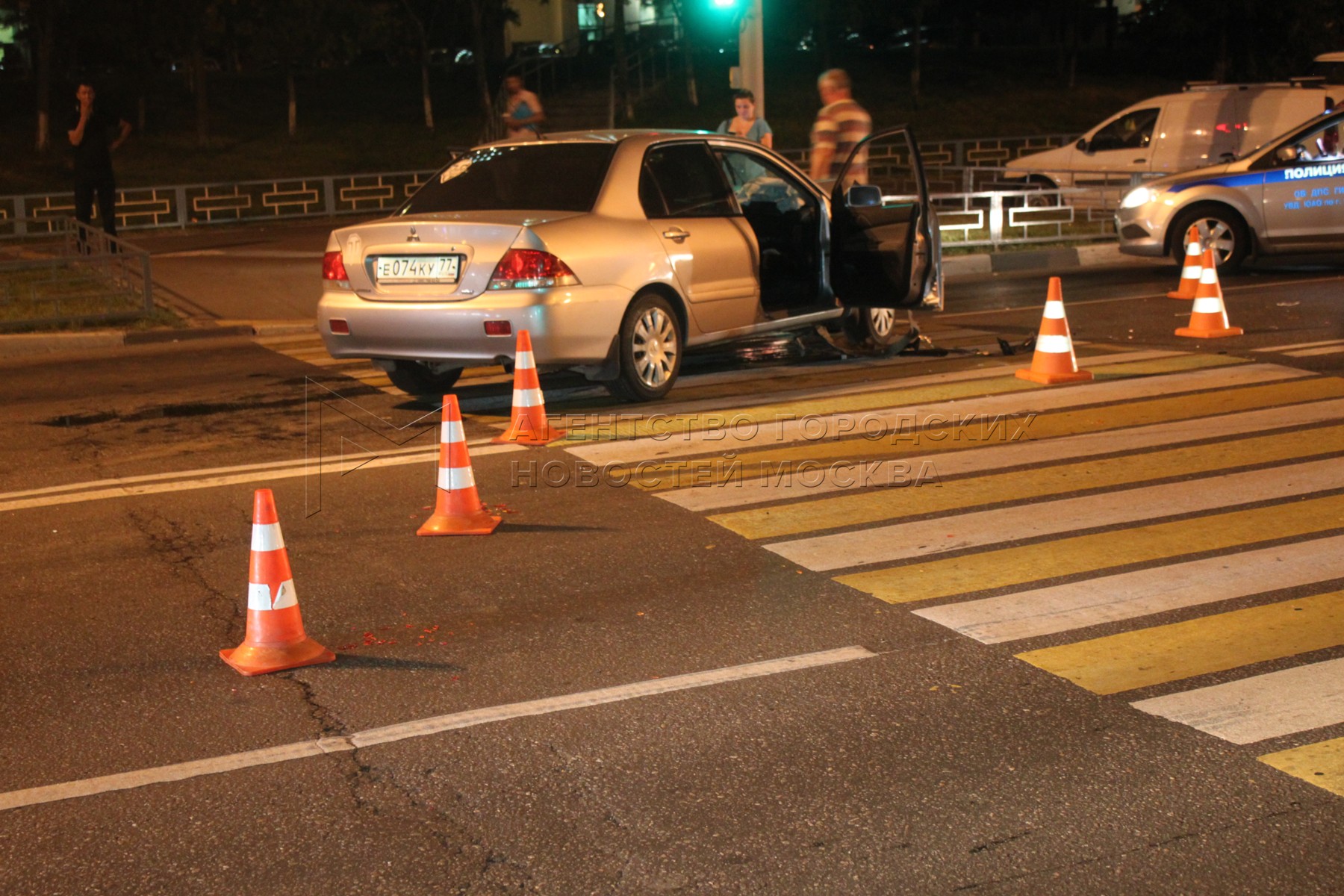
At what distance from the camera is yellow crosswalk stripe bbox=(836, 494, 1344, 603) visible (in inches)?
227

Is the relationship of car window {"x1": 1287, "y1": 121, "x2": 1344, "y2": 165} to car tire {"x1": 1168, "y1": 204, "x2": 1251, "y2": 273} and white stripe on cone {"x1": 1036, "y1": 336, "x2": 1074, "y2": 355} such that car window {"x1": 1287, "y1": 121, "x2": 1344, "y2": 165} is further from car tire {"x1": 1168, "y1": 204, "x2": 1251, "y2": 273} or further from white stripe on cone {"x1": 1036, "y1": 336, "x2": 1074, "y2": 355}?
white stripe on cone {"x1": 1036, "y1": 336, "x2": 1074, "y2": 355}

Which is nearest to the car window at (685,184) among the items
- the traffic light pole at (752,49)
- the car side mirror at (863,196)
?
the car side mirror at (863,196)

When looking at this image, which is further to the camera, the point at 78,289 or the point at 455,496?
the point at 78,289

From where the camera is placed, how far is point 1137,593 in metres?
5.62

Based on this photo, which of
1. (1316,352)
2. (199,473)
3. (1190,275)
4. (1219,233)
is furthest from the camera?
(1219,233)

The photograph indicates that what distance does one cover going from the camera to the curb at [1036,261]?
17766 mm

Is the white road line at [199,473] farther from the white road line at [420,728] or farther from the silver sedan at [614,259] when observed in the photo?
the white road line at [420,728]

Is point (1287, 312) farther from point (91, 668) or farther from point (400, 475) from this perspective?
point (91, 668)

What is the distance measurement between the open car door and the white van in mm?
11113

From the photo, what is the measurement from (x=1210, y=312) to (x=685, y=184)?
179 inches

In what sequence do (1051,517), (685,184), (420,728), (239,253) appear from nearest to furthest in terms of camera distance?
(420,728) → (1051,517) → (685,184) → (239,253)

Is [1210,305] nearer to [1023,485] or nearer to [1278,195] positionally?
[1278,195]

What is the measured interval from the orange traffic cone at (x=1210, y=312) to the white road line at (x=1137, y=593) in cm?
577

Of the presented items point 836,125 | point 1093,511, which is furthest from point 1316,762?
point 836,125
